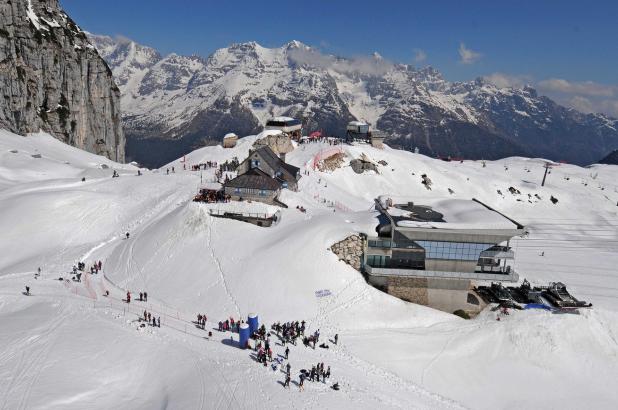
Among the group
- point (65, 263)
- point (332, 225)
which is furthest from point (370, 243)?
point (65, 263)

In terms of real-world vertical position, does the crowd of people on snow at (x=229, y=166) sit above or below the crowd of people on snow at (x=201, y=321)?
above

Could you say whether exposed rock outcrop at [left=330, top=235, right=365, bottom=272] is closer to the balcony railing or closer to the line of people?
the balcony railing

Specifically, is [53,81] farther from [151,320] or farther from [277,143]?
[151,320]

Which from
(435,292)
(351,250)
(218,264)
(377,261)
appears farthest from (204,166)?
(435,292)

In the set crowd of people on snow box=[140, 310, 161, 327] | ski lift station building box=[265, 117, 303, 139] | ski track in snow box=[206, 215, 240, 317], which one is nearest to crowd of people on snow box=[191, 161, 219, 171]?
ski lift station building box=[265, 117, 303, 139]

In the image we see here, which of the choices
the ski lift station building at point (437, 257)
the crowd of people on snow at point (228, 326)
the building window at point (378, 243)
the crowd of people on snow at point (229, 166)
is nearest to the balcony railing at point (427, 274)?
the ski lift station building at point (437, 257)

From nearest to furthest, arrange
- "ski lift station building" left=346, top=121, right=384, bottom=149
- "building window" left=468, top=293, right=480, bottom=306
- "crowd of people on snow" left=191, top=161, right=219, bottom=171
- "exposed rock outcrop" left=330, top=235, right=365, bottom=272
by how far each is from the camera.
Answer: "exposed rock outcrop" left=330, top=235, right=365, bottom=272 → "building window" left=468, top=293, right=480, bottom=306 → "crowd of people on snow" left=191, top=161, right=219, bottom=171 → "ski lift station building" left=346, top=121, right=384, bottom=149

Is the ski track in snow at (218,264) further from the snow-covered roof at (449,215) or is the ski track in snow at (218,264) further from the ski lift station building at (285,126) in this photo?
the ski lift station building at (285,126)
